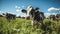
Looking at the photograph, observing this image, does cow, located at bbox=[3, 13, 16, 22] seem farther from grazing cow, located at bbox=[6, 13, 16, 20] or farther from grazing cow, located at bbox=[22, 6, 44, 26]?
grazing cow, located at bbox=[22, 6, 44, 26]

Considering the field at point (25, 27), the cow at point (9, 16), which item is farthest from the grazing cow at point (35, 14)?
the cow at point (9, 16)

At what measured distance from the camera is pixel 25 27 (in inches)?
85.2

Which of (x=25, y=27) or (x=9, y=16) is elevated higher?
(x=9, y=16)

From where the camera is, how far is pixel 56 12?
227 centimetres

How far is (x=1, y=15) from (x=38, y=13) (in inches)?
23.1

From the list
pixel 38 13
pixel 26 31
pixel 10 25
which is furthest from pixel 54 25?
pixel 10 25

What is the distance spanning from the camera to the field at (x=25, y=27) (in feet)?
6.95

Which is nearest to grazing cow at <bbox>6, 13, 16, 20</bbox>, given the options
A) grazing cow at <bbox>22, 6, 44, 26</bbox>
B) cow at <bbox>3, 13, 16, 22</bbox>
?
cow at <bbox>3, 13, 16, 22</bbox>

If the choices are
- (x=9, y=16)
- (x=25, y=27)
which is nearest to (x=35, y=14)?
(x=25, y=27)

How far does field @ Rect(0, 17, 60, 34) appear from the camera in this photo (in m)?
2.12

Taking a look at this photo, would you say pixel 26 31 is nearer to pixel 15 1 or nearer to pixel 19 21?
pixel 19 21

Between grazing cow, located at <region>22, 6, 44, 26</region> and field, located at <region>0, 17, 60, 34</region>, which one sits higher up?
grazing cow, located at <region>22, 6, 44, 26</region>

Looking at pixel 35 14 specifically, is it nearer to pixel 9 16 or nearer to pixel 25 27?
pixel 25 27

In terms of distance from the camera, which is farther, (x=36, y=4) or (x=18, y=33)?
(x=36, y=4)
